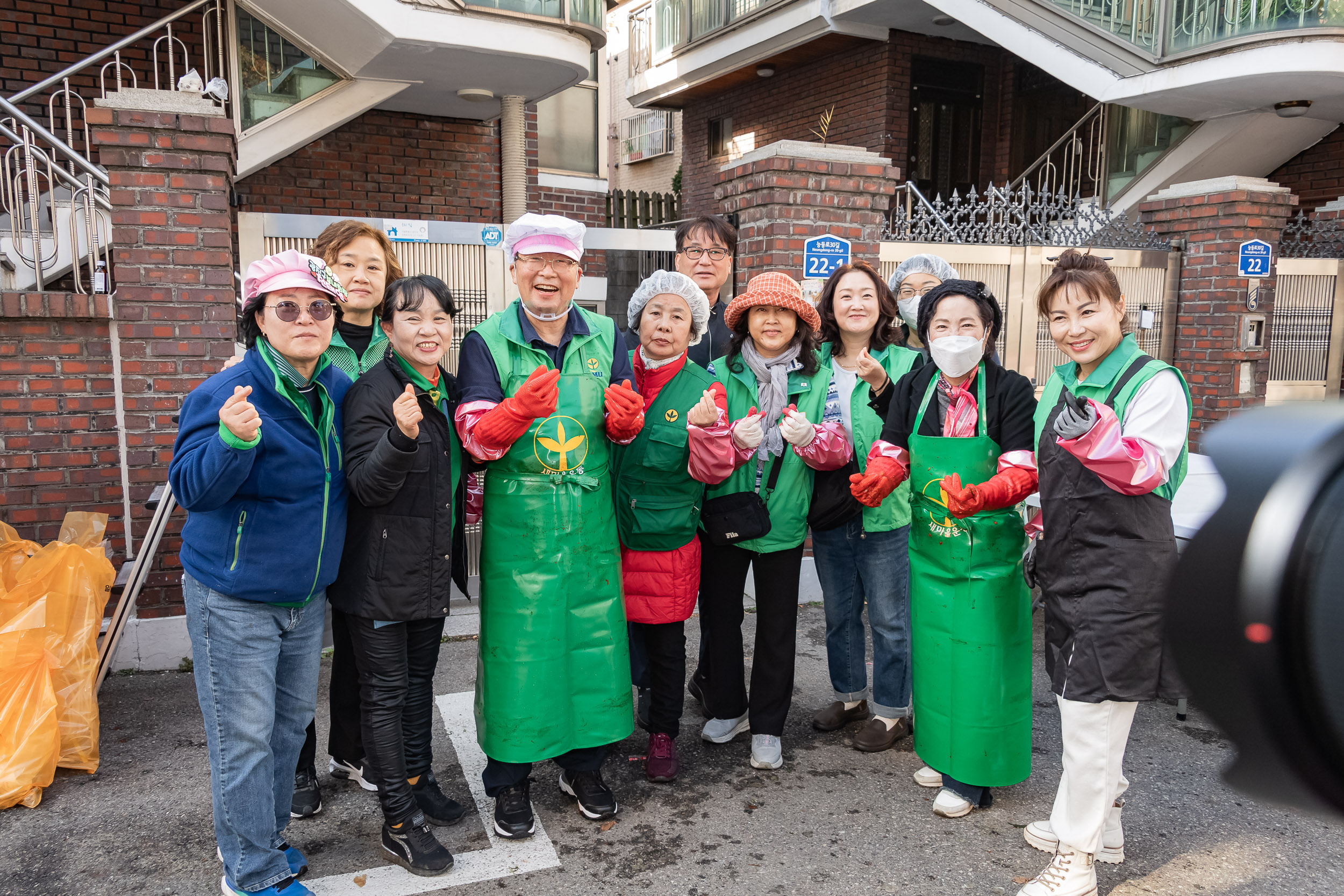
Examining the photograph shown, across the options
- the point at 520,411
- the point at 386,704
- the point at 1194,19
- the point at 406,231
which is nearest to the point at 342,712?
the point at 386,704

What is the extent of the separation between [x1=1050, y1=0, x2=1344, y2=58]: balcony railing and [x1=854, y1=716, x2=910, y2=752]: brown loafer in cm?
925

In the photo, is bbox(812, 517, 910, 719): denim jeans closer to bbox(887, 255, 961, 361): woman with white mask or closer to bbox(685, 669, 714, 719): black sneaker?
bbox(685, 669, 714, 719): black sneaker

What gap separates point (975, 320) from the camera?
307cm

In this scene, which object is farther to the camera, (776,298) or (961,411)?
(776,298)

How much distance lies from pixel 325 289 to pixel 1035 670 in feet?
13.0

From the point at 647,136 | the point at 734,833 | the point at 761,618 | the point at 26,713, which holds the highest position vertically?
the point at 647,136

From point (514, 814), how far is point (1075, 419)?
2.24 m

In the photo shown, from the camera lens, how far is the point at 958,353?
3.01 metres

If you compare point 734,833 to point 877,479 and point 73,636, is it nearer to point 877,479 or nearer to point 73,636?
point 877,479

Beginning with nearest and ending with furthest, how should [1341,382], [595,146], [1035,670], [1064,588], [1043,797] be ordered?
[1064,588], [1043,797], [1035,670], [1341,382], [595,146]

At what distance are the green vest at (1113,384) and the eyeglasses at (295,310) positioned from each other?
7.22ft

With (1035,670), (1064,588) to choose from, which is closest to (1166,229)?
(1035,670)

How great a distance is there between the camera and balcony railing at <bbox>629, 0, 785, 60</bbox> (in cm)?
1345

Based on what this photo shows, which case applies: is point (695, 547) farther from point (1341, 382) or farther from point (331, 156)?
point (1341, 382)
